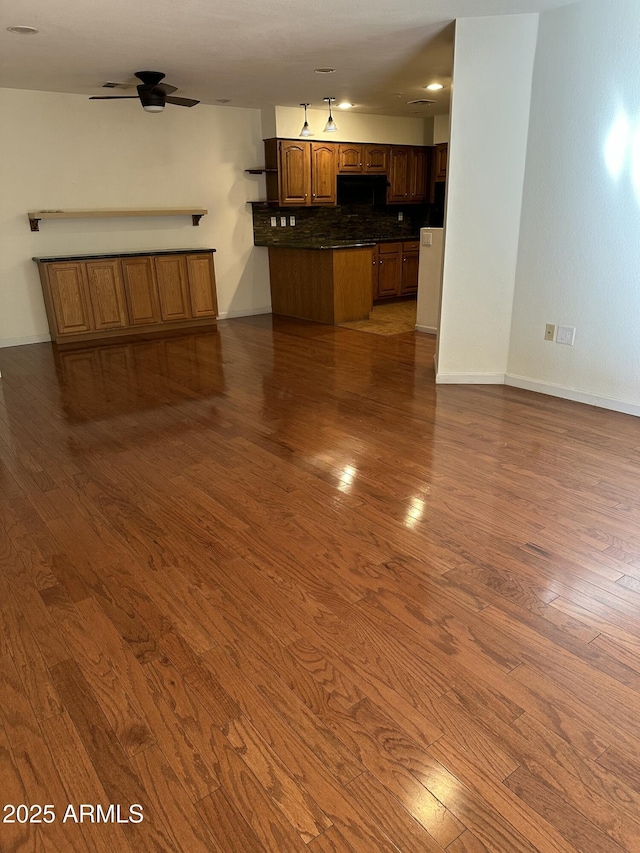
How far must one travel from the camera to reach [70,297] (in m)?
6.17

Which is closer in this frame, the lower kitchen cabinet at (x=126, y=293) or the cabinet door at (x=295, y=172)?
the lower kitchen cabinet at (x=126, y=293)

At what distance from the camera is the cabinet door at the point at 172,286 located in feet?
22.0

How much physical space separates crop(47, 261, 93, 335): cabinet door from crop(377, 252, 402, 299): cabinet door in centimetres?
391

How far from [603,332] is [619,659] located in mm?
2769

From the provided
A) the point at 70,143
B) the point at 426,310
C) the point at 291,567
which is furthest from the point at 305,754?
the point at 70,143

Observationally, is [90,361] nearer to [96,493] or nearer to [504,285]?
[96,493]

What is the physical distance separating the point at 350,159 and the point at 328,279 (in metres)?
2.09

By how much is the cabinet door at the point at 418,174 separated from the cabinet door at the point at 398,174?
Result: 9 cm

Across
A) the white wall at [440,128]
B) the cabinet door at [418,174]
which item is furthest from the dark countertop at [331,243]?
the white wall at [440,128]

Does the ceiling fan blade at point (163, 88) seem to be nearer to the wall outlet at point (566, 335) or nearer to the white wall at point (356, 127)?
the white wall at point (356, 127)

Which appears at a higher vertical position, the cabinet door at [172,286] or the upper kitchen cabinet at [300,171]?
the upper kitchen cabinet at [300,171]

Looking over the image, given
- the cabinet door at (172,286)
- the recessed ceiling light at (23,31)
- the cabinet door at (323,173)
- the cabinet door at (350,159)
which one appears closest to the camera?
the recessed ceiling light at (23,31)

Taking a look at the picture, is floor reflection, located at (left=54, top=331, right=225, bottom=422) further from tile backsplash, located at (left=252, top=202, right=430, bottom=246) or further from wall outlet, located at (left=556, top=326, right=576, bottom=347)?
wall outlet, located at (left=556, top=326, right=576, bottom=347)

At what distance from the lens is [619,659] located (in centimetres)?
181
